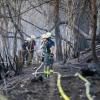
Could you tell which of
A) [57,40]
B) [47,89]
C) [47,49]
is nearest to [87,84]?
[47,89]

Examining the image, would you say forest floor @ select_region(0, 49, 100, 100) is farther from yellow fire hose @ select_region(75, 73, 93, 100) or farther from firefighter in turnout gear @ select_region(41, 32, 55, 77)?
firefighter in turnout gear @ select_region(41, 32, 55, 77)

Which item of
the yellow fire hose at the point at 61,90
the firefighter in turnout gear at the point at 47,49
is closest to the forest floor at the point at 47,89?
the yellow fire hose at the point at 61,90

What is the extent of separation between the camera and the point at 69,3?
18.7m

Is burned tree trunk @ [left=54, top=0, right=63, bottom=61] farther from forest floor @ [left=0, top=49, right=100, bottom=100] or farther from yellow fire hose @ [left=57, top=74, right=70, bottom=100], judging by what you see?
yellow fire hose @ [left=57, top=74, right=70, bottom=100]

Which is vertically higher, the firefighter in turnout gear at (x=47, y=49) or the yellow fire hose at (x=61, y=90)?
the firefighter in turnout gear at (x=47, y=49)

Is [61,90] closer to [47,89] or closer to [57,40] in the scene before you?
[47,89]

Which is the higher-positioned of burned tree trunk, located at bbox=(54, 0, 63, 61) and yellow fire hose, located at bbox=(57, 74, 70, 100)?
burned tree trunk, located at bbox=(54, 0, 63, 61)

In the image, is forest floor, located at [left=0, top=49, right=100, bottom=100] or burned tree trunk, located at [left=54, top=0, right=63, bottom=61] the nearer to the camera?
forest floor, located at [left=0, top=49, right=100, bottom=100]

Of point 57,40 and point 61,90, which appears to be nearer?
point 61,90

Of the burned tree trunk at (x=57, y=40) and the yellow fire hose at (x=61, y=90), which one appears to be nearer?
the yellow fire hose at (x=61, y=90)

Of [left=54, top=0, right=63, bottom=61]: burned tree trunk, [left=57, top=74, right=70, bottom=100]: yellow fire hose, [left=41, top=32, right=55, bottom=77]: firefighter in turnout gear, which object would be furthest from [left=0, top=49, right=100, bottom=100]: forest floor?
[left=54, top=0, right=63, bottom=61]: burned tree trunk

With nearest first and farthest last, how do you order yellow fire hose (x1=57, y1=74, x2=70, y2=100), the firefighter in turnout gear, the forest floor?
yellow fire hose (x1=57, y1=74, x2=70, y2=100), the forest floor, the firefighter in turnout gear

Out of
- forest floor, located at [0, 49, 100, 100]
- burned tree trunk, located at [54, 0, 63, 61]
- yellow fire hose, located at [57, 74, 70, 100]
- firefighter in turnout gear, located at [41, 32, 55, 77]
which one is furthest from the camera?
burned tree trunk, located at [54, 0, 63, 61]

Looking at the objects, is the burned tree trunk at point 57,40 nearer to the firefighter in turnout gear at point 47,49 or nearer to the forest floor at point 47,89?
the firefighter in turnout gear at point 47,49
